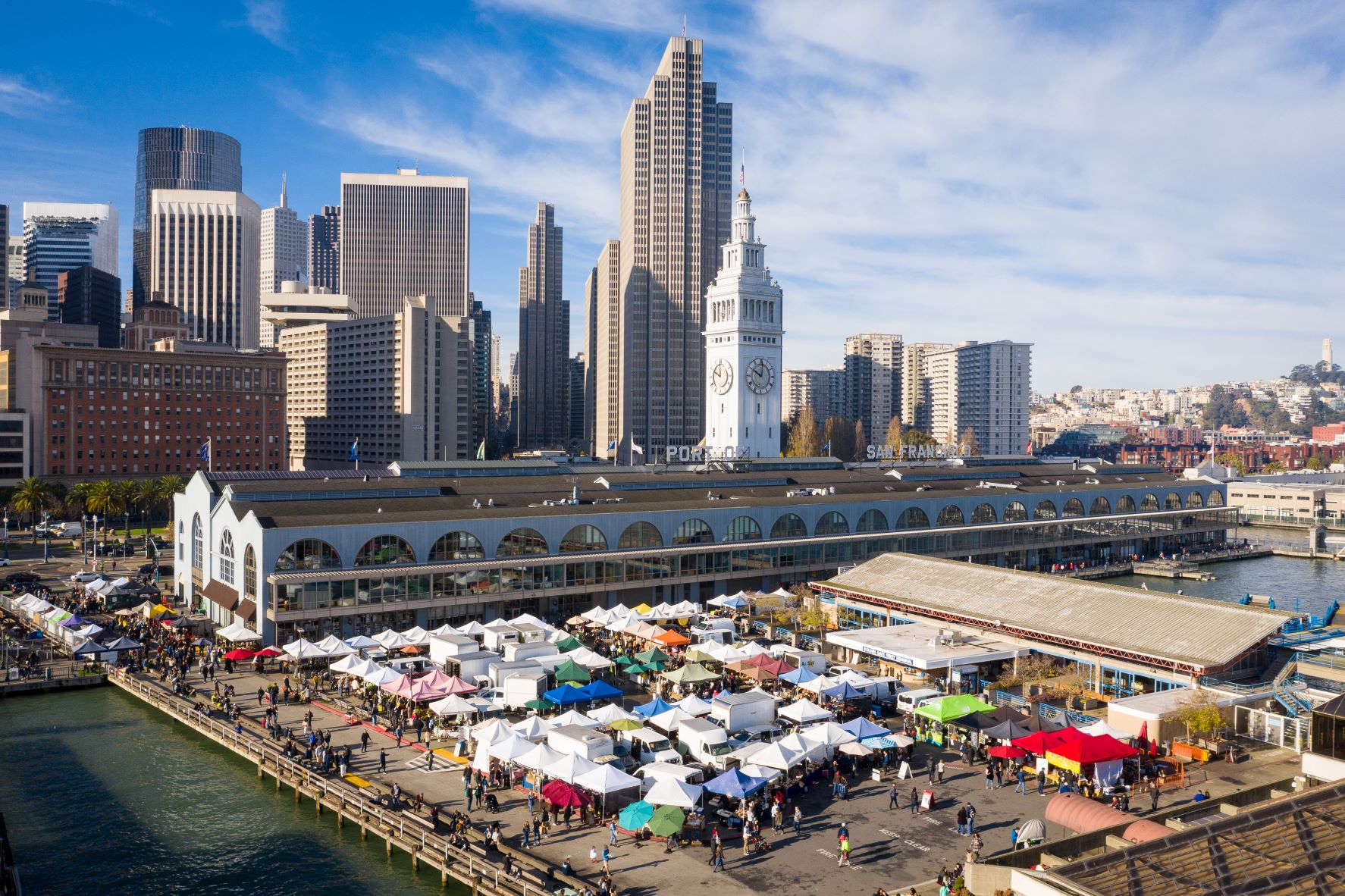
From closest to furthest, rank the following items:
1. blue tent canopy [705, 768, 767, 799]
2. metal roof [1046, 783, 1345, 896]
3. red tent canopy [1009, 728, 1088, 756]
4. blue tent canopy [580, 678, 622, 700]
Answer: metal roof [1046, 783, 1345, 896]
blue tent canopy [705, 768, 767, 799]
red tent canopy [1009, 728, 1088, 756]
blue tent canopy [580, 678, 622, 700]

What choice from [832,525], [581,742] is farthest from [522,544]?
[581,742]

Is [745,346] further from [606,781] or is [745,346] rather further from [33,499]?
[606,781]

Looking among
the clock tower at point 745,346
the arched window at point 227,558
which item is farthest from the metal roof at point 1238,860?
the clock tower at point 745,346

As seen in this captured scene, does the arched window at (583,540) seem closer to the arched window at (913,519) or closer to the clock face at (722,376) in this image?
the arched window at (913,519)

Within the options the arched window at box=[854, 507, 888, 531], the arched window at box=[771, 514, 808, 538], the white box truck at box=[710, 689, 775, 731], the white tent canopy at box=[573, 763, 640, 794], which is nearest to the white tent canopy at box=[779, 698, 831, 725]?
the white box truck at box=[710, 689, 775, 731]

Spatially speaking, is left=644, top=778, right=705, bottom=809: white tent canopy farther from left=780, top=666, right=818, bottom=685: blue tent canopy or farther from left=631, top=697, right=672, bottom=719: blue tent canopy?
left=780, top=666, right=818, bottom=685: blue tent canopy

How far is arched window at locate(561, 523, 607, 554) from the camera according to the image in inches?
3100

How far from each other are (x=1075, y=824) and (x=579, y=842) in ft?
59.0

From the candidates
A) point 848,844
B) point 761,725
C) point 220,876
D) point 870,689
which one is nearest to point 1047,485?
point 870,689

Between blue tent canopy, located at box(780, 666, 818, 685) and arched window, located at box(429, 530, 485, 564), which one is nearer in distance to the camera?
blue tent canopy, located at box(780, 666, 818, 685)

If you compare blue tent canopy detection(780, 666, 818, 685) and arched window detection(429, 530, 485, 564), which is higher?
arched window detection(429, 530, 485, 564)

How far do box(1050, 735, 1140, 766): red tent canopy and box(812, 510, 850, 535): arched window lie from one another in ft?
166

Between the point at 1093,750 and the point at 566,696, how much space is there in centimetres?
2429

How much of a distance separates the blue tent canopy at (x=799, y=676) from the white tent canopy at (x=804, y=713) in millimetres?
4972
